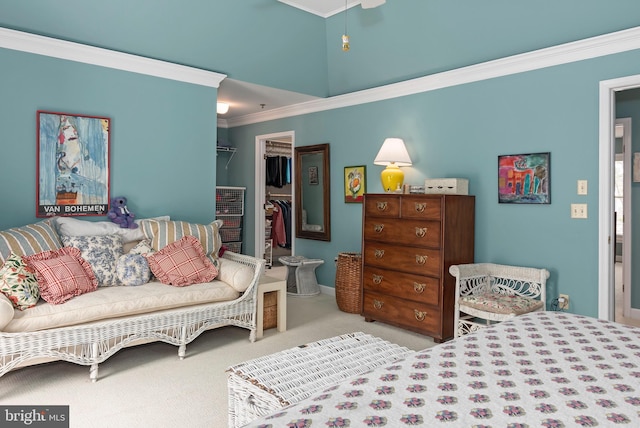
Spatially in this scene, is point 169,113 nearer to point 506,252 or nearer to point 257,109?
point 257,109

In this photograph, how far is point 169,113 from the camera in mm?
4363

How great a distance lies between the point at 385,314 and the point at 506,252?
48.4 inches

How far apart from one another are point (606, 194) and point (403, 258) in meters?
1.66

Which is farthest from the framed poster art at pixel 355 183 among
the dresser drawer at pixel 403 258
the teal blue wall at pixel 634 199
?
the teal blue wall at pixel 634 199

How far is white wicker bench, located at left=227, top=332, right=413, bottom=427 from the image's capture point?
74.8 inches

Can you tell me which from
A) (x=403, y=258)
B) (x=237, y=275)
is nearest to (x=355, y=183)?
(x=403, y=258)

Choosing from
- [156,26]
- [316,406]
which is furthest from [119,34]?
[316,406]

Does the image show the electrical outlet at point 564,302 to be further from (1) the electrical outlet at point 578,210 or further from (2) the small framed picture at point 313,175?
(2) the small framed picture at point 313,175

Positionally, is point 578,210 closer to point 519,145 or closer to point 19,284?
point 519,145

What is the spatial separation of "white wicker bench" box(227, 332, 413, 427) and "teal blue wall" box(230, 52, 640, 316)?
2.04m

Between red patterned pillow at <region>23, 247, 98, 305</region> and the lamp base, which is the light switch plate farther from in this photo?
red patterned pillow at <region>23, 247, 98, 305</region>

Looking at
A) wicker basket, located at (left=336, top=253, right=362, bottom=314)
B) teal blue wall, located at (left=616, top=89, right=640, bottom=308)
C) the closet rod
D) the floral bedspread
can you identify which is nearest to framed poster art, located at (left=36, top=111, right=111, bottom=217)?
wicker basket, located at (left=336, top=253, right=362, bottom=314)

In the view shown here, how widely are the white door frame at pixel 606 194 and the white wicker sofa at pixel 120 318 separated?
2.67m

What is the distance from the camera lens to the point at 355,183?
5.32 meters
